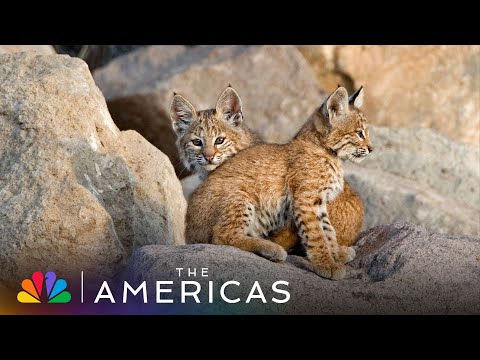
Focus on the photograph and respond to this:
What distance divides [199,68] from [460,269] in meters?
7.08

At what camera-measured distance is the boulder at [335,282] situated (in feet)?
25.1

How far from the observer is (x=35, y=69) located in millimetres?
9633

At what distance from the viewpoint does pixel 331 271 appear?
8438 millimetres

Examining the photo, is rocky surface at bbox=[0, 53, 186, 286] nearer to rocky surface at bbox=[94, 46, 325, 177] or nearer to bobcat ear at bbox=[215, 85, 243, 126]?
bobcat ear at bbox=[215, 85, 243, 126]

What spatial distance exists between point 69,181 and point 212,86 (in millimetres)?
5758

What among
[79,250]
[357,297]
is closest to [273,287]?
[357,297]

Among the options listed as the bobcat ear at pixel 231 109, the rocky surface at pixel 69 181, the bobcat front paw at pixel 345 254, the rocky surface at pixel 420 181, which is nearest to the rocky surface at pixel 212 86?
the rocky surface at pixel 420 181

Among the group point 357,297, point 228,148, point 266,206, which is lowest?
point 357,297

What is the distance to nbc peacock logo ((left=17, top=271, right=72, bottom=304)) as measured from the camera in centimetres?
819

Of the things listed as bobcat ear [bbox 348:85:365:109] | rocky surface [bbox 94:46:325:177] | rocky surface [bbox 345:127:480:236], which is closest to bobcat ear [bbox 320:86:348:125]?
bobcat ear [bbox 348:85:365:109]

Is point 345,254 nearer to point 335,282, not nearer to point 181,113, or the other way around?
point 335,282

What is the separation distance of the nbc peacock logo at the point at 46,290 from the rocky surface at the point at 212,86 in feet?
18.0

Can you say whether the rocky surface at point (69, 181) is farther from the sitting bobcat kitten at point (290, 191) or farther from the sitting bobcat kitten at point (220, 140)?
the sitting bobcat kitten at point (290, 191)

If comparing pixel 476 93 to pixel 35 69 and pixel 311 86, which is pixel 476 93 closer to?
pixel 311 86
